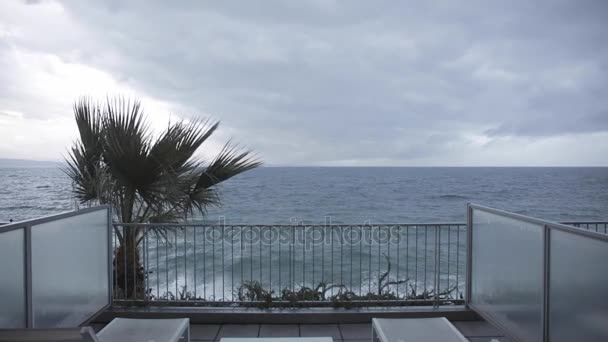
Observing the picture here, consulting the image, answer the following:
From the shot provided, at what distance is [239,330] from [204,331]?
359mm

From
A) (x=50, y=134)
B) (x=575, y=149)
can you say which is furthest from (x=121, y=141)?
(x=575, y=149)

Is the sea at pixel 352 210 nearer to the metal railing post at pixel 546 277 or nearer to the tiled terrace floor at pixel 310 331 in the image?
the tiled terrace floor at pixel 310 331

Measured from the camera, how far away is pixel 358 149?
31438mm

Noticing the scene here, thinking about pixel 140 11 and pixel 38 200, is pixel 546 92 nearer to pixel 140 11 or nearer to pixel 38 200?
pixel 140 11

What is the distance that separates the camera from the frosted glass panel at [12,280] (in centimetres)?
183

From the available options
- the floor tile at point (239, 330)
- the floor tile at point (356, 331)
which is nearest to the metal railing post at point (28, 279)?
the floor tile at point (239, 330)

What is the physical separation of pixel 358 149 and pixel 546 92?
14.8 m

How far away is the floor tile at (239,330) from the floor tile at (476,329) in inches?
85.0

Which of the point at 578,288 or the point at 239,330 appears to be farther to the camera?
the point at 239,330

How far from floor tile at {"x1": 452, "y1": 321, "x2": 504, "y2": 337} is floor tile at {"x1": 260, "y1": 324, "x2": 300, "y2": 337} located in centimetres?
174

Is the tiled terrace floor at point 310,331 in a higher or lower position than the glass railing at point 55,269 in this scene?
lower

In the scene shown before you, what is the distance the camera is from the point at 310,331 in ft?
11.7

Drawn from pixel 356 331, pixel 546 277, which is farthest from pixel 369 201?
pixel 546 277

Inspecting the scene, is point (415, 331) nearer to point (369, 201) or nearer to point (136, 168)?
point (136, 168)
